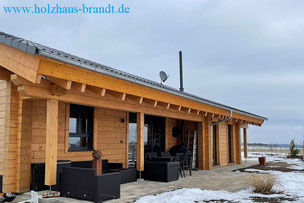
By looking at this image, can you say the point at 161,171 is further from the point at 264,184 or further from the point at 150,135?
the point at 150,135

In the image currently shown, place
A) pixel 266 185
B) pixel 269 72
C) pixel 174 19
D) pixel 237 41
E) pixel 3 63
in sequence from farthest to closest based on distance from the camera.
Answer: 1. pixel 269 72
2. pixel 237 41
3. pixel 174 19
4. pixel 266 185
5. pixel 3 63

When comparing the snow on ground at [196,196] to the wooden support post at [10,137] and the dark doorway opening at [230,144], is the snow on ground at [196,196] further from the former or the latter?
the dark doorway opening at [230,144]

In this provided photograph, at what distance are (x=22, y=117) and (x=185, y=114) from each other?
5.56 metres

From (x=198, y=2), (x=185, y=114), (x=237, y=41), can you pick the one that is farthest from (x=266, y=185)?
(x=237, y=41)

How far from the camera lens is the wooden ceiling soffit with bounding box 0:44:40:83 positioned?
4.39 m

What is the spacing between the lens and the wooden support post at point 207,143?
1085cm

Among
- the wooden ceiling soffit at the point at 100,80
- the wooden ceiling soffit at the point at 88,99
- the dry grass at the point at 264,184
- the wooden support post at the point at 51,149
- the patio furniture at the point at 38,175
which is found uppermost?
the wooden ceiling soffit at the point at 100,80

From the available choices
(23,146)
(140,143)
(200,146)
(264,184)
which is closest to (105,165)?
(140,143)

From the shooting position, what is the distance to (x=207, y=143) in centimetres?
1105

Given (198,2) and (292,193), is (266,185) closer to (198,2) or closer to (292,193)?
(292,193)

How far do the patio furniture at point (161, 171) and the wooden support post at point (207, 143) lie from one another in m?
3.44

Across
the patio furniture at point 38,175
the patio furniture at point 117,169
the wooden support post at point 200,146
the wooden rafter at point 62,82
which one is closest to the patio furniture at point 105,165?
the patio furniture at point 117,169

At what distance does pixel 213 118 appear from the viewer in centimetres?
1154

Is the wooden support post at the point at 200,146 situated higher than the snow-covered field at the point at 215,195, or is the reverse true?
the wooden support post at the point at 200,146
